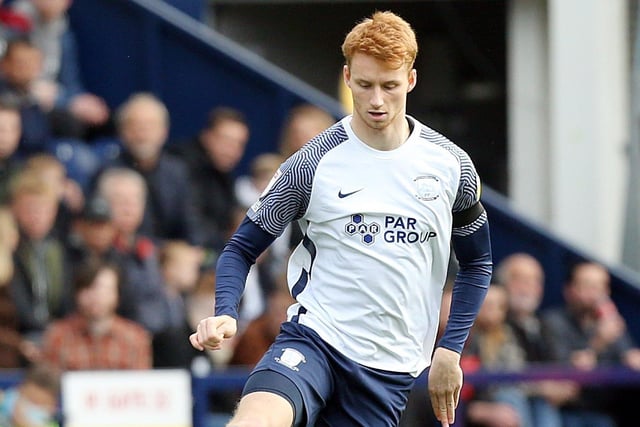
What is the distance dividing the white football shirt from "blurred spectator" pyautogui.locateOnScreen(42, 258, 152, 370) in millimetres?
3625

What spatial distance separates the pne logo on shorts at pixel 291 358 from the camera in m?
5.55

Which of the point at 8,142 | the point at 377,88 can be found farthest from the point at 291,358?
the point at 8,142

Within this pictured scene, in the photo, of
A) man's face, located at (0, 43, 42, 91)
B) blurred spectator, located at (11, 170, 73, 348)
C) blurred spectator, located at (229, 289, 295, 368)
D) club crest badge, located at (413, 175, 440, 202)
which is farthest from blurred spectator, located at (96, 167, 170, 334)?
club crest badge, located at (413, 175, 440, 202)

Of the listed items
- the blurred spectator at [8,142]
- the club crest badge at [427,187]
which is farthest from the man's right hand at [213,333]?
the blurred spectator at [8,142]

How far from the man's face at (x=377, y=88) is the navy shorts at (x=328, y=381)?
0.82 metres

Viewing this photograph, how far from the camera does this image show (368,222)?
565 centimetres

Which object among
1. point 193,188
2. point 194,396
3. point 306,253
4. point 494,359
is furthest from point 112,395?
point 306,253

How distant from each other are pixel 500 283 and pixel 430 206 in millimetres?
4938

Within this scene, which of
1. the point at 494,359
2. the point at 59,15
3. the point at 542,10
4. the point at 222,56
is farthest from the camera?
the point at 542,10

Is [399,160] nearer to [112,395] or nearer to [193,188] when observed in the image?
[112,395]

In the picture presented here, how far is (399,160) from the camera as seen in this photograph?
5.67 metres

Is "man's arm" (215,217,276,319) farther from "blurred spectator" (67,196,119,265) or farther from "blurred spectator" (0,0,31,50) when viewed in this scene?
"blurred spectator" (0,0,31,50)

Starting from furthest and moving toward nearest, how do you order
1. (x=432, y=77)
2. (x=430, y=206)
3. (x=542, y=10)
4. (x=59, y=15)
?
(x=432, y=77), (x=542, y=10), (x=59, y=15), (x=430, y=206)

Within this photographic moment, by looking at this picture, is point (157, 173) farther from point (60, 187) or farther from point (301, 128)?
point (301, 128)
